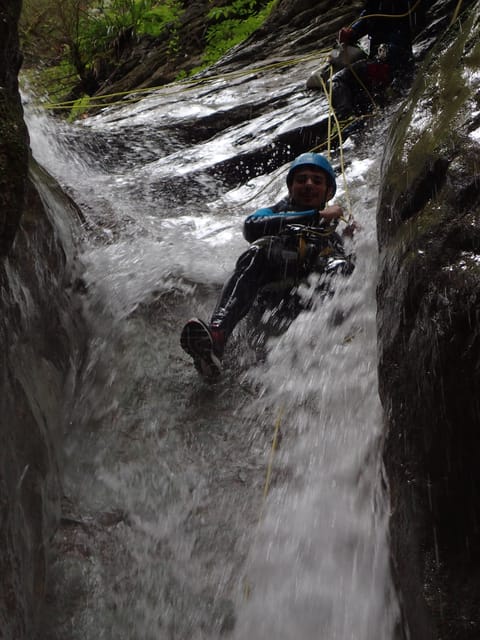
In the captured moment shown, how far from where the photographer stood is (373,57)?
20.2 ft

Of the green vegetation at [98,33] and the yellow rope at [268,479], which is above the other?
the green vegetation at [98,33]

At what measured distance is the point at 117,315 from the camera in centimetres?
374

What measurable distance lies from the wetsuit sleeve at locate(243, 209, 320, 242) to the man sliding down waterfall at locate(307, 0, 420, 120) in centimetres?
284

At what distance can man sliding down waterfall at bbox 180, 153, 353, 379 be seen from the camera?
3.22 metres

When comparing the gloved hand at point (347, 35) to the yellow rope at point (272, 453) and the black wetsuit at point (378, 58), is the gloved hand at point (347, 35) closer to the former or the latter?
the black wetsuit at point (378, 58)

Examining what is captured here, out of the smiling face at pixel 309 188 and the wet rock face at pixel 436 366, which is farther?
the smiling face at pixel 309 188

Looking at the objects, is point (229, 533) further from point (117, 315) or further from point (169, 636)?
point (117, 315)

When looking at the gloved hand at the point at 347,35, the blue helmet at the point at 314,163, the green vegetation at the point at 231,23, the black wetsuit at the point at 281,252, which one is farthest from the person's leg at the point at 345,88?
the green vegetation at the point at 231,23

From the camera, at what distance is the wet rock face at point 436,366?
1588 mm

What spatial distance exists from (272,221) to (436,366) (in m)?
2.20

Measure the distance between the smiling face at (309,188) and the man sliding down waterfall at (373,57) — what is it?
2282mm

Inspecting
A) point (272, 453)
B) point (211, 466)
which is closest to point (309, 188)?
point (272, 453)

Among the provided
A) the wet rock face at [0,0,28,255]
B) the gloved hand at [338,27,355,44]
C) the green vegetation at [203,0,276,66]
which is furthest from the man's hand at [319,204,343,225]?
the green vegetation at [203,0,276,66]

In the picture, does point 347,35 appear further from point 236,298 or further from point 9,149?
point 9,149
